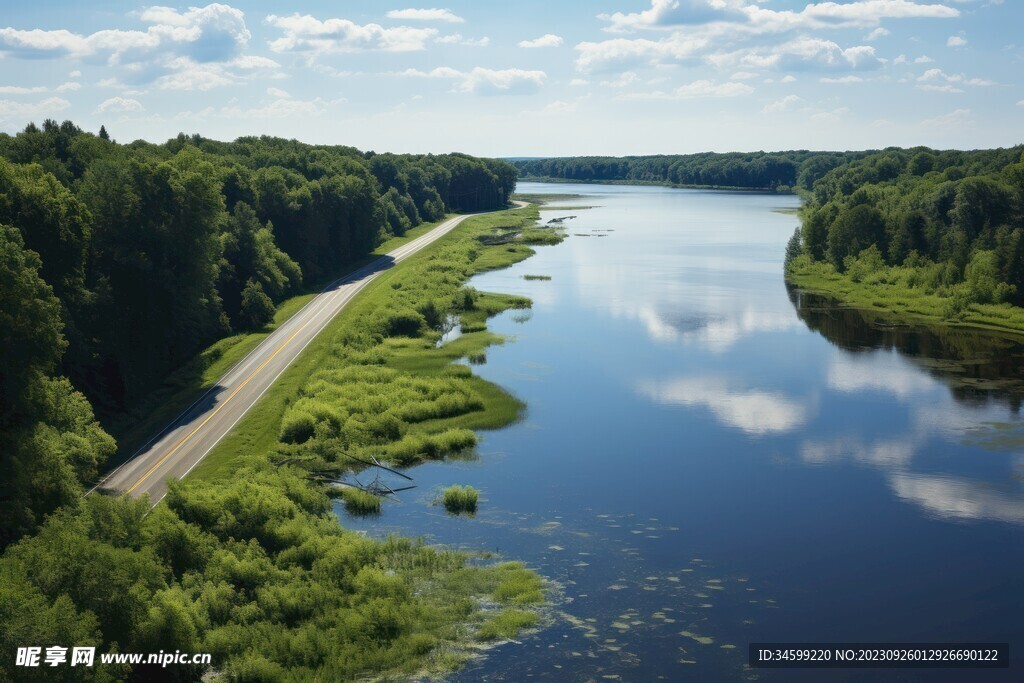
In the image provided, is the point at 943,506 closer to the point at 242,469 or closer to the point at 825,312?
the point at 242,469

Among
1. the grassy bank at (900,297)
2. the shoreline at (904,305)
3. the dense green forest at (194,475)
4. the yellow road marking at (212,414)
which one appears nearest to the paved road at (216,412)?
the yellow road marking at (212,414)

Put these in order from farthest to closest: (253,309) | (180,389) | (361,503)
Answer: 1. (253,309)
2. (180,389)
3. (361,503)

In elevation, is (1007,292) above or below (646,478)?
above

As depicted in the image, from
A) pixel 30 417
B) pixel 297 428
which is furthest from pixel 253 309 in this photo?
pixel 30 417

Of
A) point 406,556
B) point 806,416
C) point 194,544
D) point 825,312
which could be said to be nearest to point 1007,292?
point 825,312

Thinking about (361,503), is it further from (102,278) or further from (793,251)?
(793,251)

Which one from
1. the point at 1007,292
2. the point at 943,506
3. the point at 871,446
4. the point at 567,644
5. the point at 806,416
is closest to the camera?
the point at 567,644

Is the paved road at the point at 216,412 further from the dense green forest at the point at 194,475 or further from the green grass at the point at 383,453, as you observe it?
the dense green forest at the point at 194,475
